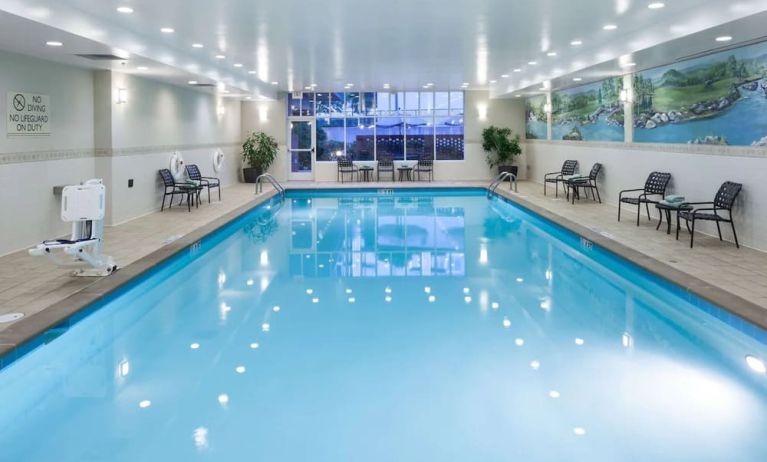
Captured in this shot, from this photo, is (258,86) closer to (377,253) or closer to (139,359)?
(377,253)

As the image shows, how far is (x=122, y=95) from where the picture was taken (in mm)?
10734

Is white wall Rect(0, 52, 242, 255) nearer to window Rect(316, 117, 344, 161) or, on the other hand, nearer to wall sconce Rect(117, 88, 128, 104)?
wall sconce Rect(117, 88, 128, 104)

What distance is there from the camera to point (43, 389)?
4.41 meters

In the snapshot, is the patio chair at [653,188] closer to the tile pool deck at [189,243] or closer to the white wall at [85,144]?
the tile pool deck at [189,243]

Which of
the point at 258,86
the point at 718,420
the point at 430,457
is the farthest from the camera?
the point at 258,86

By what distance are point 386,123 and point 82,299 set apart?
15.8 m

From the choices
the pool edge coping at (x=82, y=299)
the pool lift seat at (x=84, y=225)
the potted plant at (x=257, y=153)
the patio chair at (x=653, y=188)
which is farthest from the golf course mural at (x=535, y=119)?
the pool lift seat at (x=84, y=225)

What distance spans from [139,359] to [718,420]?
13.0 ft

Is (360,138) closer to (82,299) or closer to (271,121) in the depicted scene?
(271,121)

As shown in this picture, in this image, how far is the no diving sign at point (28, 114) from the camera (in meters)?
8.07

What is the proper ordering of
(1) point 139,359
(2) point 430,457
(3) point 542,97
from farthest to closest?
(3) point 542,97, (1) point 139,359, (2) point 430,457

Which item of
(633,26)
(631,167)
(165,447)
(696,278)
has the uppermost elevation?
(633,26)

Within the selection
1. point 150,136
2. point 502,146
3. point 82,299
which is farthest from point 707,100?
point 502,146

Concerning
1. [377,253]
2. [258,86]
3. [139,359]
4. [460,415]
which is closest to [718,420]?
[460,415]
